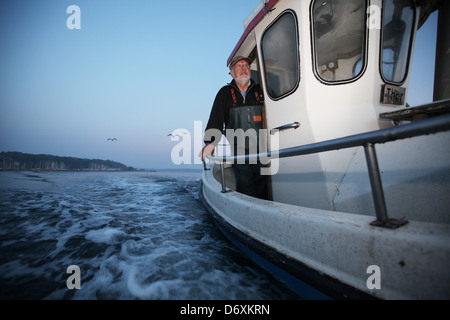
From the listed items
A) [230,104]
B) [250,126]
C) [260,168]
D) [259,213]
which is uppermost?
[230,104]

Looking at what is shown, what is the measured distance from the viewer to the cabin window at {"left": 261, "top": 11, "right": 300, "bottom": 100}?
238 centimetres

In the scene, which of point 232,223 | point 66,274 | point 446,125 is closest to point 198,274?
point 232,223

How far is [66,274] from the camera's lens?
1.77 metres

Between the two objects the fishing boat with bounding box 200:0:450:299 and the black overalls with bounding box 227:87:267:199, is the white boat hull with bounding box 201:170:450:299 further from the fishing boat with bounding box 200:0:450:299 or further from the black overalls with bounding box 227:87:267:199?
the black overalls with bounding box 227:87:267:199

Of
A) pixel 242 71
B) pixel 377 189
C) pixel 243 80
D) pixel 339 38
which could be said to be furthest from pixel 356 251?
pixel 242 71

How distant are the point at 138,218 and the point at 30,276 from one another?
197 cm

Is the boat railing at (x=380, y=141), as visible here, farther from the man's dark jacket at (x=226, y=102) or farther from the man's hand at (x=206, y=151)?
the man's dark jacket at (x=226, y=102)

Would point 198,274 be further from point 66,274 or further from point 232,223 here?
point 66,274

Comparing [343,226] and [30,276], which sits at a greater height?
[343,226]

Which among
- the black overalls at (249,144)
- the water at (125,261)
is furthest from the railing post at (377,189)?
the black overalls at (249,144)

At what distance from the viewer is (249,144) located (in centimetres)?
301

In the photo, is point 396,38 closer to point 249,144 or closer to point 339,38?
point 339,38

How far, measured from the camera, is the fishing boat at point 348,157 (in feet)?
2.96

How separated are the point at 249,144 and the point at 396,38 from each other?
2.37 m
